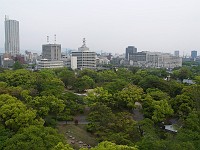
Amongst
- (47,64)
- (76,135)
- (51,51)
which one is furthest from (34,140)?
(51,51)

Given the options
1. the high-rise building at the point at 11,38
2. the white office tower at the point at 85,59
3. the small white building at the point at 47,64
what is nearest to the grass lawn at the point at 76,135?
the small white building at the point at 47,64

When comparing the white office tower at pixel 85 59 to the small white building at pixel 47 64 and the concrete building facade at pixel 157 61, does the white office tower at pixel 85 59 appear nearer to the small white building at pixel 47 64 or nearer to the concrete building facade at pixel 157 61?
the small white building at pixel 47 64

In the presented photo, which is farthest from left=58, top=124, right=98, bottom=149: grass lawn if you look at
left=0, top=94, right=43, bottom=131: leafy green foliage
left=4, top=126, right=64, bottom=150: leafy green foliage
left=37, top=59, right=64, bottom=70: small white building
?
left=37, top=59, right=64, bottom=70: small white building

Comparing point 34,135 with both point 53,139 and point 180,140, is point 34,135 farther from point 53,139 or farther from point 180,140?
point 180,140

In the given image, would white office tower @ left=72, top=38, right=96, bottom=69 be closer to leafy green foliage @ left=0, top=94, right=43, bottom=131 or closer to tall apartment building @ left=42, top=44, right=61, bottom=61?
tall apartment building @ left=42, top=44, right=61, bottom=61

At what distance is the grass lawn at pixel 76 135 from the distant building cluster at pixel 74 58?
49012 mm

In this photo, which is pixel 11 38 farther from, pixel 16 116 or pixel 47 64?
pixel 16 116

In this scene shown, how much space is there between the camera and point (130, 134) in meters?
17.5

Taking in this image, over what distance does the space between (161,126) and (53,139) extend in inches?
418

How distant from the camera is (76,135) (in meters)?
20.1

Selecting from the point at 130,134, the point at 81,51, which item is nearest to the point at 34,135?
the point at 130,134

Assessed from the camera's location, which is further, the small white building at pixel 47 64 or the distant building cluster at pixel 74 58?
the distant building cluster at pixel 74 58

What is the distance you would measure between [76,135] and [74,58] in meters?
53.4

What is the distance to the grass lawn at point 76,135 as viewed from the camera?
18.8m
